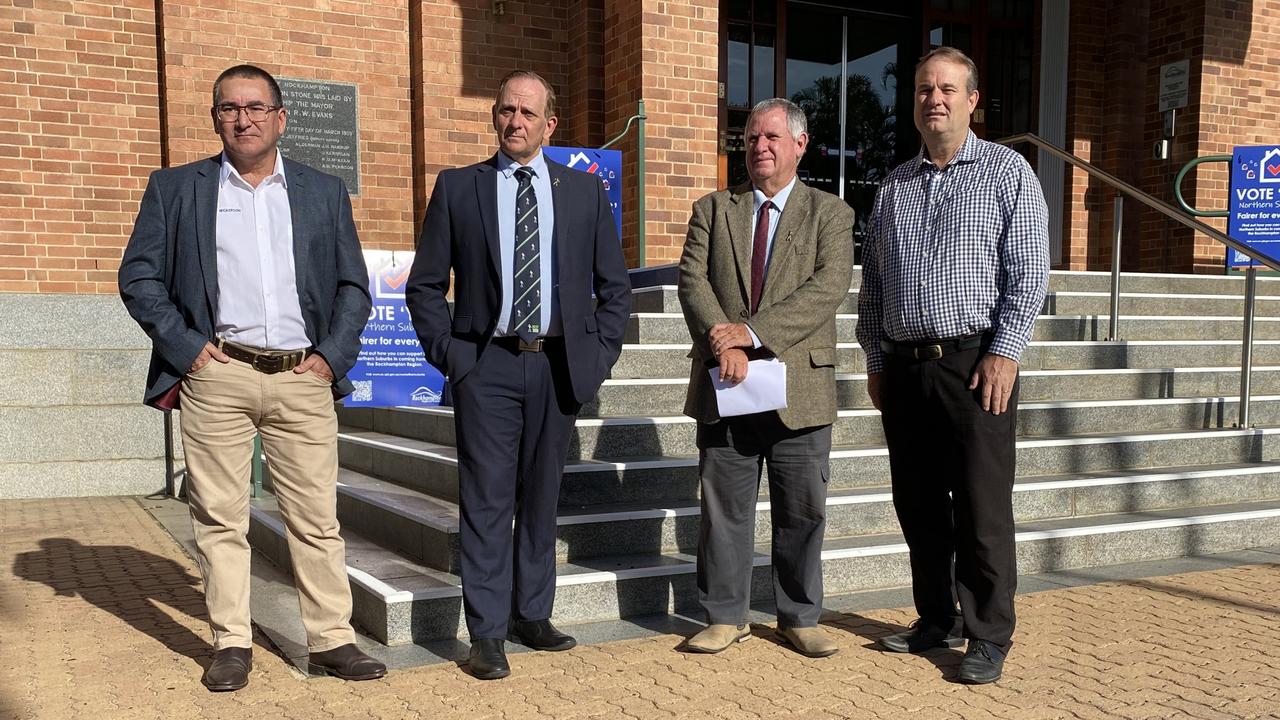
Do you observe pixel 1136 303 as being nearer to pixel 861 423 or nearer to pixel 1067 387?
pixel 1067 387

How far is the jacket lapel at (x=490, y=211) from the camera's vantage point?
3.51 meters

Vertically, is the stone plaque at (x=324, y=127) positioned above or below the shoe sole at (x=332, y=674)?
above

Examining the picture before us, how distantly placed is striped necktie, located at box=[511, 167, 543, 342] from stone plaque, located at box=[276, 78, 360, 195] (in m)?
4.95

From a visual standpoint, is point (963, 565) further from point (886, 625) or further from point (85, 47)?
point (85, 47)

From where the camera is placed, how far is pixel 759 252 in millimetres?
3691

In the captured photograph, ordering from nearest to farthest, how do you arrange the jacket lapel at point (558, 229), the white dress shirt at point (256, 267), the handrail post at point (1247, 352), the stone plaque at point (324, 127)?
the white dress shirt at point (256, 267) → the jacket lapel at point (558, 229) → the handrail post at point (1247, 352) → the stone plaque at point (324, 127)

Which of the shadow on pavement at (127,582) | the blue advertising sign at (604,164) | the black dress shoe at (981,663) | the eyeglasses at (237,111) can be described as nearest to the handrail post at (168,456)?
the shadow on pavement at (127,582)

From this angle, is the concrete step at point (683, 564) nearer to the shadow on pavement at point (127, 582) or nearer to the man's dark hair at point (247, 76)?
the shadow on pavement at point (127, 582)

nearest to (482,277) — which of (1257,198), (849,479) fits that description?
(849,479)

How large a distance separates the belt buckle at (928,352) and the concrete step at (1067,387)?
209cm

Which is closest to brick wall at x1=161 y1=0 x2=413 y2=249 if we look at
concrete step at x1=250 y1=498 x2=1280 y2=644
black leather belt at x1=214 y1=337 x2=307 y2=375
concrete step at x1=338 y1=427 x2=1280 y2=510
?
concrete step at x1=338 y1=427 x2=1280 y2=510

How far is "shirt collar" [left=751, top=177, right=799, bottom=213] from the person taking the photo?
3687 mm

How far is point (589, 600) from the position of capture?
13.3 ft

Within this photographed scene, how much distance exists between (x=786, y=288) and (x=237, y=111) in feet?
6.13
